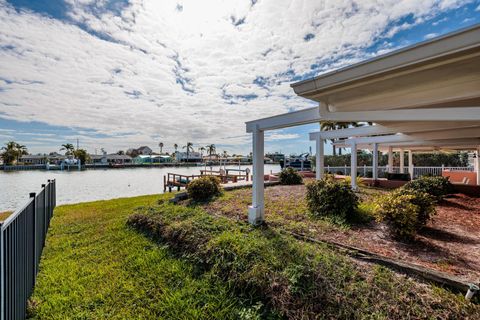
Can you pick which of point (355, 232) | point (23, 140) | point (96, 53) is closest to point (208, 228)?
point (355, 232)

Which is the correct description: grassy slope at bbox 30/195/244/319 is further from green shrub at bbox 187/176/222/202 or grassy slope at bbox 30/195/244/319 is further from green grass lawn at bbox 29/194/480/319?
green shrub at bbox 187/176/222/202

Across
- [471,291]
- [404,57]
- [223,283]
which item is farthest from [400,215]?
[223,283]

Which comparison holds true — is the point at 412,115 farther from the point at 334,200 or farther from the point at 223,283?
the point at 223,283

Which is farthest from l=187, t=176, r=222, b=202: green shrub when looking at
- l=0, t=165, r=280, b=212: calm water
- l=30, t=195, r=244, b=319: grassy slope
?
l=0, t=165, r=280, b=212: calm water

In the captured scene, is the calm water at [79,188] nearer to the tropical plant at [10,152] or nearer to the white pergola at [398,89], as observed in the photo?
the white pergola at [398,89]

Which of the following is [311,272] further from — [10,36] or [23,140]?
[23,140]

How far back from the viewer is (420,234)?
177 inches

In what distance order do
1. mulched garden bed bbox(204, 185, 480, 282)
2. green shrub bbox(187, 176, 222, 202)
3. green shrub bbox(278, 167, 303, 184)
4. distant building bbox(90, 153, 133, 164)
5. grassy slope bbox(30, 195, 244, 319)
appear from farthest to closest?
1. distant building bbox(90, 153, 133, 164)
2. green shrub bbox(278, 167, 303, 184)
3. green shrub bbox(187, 176, 222, 202)
4. mulched garden bed bbox(204, 185, 480, 282)
5. grassy slope bbox(30, 195, 244, 319)

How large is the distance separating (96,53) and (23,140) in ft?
253

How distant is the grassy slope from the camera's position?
310 cm

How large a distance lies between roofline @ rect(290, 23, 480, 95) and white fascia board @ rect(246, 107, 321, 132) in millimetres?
809

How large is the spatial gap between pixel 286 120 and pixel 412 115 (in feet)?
7.33

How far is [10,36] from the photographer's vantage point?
692 cm

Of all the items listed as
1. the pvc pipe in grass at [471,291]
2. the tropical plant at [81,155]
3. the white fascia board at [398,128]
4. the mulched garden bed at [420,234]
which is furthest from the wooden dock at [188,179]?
the tropical plant at [81,155]
